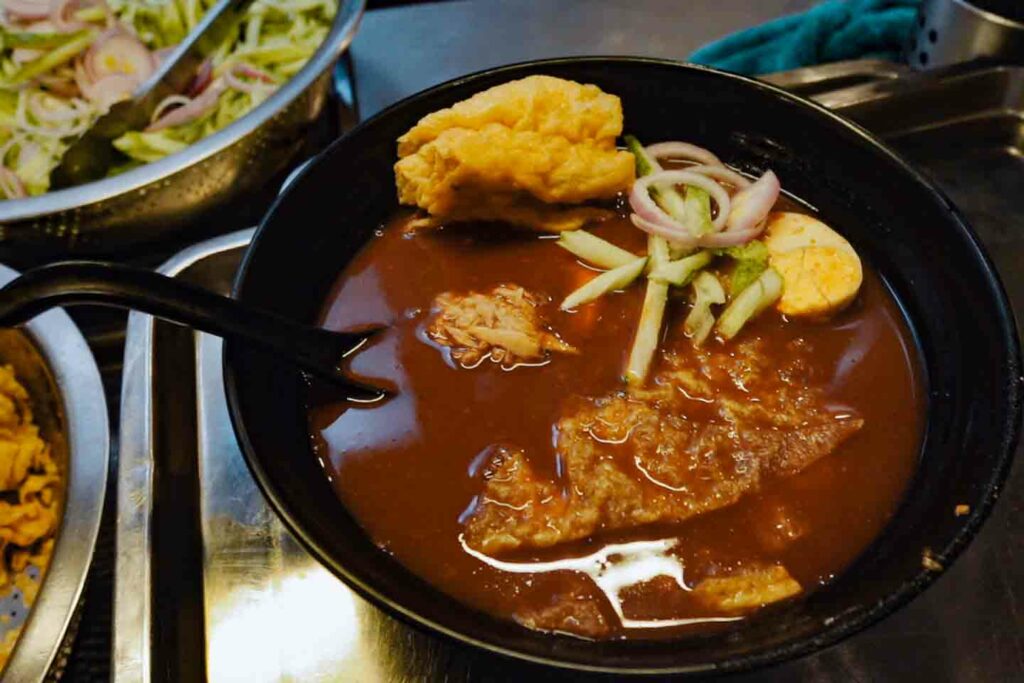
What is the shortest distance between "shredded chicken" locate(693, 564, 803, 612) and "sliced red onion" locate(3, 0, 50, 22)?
3.43 metres

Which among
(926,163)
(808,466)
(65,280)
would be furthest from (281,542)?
(926,163)

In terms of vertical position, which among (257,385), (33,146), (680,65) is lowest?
(33,146)

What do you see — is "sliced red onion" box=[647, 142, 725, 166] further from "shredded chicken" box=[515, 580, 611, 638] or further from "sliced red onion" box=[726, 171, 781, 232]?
"shredded chicken" box=[515, 580, 611, 638]

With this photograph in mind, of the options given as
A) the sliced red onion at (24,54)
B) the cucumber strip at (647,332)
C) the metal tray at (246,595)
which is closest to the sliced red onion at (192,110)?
the sliced red onion at (24,54)

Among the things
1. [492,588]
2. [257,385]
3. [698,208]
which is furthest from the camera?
[698,208]

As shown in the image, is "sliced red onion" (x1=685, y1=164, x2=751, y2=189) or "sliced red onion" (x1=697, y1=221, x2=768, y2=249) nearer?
"sliced red onion" (x1=697, y1=221, x2=768, y2=249)

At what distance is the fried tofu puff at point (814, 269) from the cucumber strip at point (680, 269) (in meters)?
0.19

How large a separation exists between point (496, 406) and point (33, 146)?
233 cm

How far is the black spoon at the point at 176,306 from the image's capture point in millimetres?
1416

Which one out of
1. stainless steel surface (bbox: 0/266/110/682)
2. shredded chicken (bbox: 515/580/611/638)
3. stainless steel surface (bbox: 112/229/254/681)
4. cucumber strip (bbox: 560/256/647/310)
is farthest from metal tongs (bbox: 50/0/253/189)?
shredded chicken (bbox: 515/580/611/638)

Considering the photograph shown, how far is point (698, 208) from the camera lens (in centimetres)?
206

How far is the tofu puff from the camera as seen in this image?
78.4 inches

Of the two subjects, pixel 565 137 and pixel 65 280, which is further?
pixel 565 137

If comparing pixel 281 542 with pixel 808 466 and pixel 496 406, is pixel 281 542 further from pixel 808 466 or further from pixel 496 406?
pixel 808 466
